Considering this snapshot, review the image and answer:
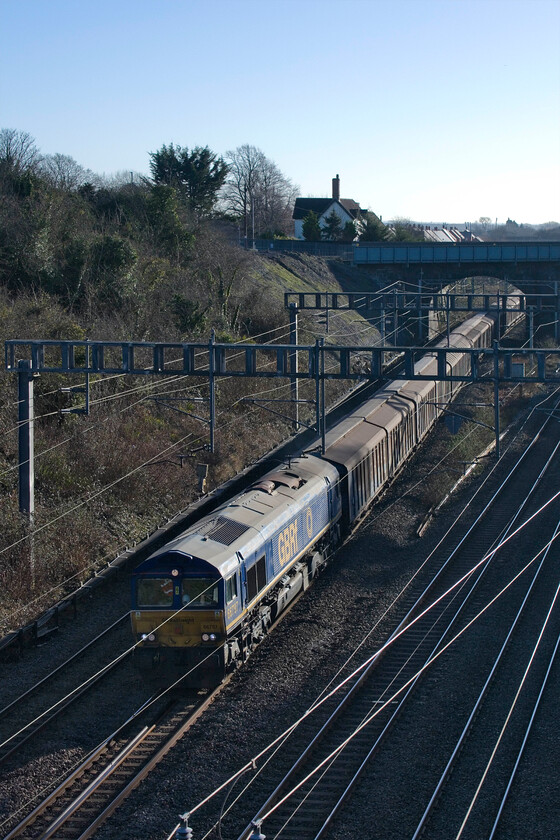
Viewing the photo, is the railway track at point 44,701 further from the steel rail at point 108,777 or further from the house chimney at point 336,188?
the house chimney at point 336,188

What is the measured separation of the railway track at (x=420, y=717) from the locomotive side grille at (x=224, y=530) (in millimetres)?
3078

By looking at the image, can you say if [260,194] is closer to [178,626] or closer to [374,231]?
[374,231]

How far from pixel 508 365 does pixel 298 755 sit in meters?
9.83

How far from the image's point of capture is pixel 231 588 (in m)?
13.8

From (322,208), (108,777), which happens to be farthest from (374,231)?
(108,777)

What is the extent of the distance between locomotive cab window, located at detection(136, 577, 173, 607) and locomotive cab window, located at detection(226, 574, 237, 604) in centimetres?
89

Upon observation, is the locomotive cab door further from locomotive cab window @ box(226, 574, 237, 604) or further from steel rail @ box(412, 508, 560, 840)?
steel rail @ box(412, 508, 560, 840)

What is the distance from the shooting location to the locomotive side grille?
570 inches

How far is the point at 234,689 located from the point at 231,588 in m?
1.68

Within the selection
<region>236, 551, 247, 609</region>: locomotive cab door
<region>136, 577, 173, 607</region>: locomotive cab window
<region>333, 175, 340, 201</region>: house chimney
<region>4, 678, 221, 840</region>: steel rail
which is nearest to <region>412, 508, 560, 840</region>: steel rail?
<region>4, 678, 221, 840</region>: steel rail

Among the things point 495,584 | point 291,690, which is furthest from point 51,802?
point 495,584

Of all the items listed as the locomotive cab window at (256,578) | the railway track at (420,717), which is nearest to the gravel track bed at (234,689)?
the railway track at (420,717)

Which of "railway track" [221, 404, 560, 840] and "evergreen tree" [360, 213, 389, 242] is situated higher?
"evergreen tree" [360, 213, 389, 242]

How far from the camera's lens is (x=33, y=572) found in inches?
719
